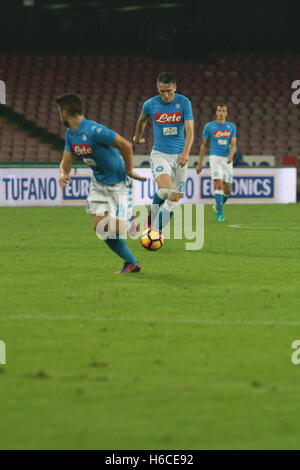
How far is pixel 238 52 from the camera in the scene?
119 feet

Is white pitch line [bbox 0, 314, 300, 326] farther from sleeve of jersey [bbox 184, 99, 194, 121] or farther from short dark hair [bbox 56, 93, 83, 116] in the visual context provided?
sleeve of jersey [bbox 184, 99, 194, 121]

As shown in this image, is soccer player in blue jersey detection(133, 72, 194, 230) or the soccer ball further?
soccer player in blue jersey detection(133, 72, 194, 230)

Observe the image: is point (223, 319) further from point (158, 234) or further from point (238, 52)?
point (238, 52)

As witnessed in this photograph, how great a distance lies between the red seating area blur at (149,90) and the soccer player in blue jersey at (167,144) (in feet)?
56.5

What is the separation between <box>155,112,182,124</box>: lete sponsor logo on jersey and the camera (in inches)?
541

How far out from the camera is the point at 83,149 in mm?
9984

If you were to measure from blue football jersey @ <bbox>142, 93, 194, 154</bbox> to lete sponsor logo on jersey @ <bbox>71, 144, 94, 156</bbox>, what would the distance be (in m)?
3.70

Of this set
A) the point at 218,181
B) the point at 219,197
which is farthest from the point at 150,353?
the point at 218,181

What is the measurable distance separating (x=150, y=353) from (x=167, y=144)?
25.7 ft

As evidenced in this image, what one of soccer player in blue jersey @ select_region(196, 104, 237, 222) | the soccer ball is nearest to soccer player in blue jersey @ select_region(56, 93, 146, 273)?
the soccer ball

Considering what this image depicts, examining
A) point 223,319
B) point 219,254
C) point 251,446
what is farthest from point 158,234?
point 251,446

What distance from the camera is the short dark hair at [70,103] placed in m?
9.64
